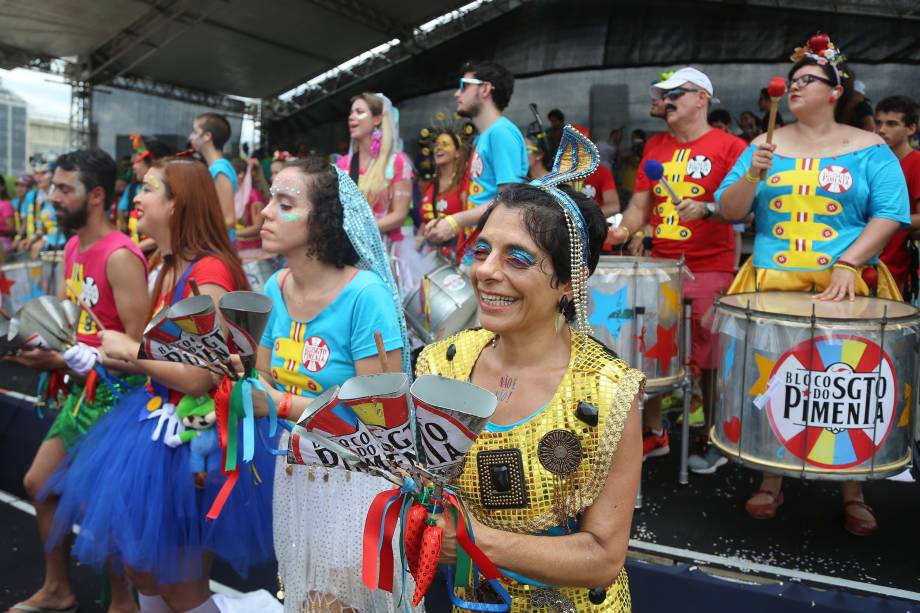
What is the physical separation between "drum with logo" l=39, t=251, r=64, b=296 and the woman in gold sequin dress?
208 inches

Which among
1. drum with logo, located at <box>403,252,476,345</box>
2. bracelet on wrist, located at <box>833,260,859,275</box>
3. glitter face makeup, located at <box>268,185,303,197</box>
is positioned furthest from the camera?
drum with logo, located at <box>403,252,476,345</box>

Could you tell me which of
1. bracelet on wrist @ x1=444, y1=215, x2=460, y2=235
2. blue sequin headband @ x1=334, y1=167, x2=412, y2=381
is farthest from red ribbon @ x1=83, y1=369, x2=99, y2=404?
bracelet on wrist @ x1=444, y1=215, x2=460, y2=235

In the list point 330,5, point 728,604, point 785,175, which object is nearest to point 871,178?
point 785,175

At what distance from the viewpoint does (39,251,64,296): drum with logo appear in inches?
238

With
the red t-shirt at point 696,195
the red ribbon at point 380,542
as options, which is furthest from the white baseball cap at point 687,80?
the red ribbon at point 380,542

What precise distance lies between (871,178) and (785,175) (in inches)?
13.6

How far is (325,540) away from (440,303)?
2128 millimetres

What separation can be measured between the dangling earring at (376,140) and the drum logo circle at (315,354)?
9.16 feet

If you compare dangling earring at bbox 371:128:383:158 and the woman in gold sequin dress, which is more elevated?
dangling earring at bbox 371:128:383:158

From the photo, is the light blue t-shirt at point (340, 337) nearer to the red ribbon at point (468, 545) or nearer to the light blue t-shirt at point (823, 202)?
the red ribbon at point (468, 545)

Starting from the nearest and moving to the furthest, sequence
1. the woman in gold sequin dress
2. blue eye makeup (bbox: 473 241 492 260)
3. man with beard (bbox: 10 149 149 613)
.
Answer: the woman in gold sequin dress → blue eye makeup (bbox: 473 241 492 260) → man with beard (bbox: 10 149 149 613)

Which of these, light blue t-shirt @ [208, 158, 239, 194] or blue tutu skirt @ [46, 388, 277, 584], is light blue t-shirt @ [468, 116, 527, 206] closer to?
light blue t-shirt @ [208, 158, 239, 194]

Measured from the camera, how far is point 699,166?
14.0ft

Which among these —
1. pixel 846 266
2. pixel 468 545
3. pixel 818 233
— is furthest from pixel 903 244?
pixel 468 545
